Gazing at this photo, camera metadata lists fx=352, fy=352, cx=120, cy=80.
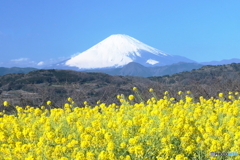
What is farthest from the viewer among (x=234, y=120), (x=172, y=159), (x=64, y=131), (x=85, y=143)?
(x=64, y=131)

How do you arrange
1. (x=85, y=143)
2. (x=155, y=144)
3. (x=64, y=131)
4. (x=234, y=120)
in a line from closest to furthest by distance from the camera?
(x=85, y=143)
(x=155, y=144)
(x=234, y=120)
(x=64, y=131)

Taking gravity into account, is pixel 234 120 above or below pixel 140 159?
above

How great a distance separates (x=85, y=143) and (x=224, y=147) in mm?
1668

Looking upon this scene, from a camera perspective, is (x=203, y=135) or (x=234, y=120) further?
(x=234, y=120)

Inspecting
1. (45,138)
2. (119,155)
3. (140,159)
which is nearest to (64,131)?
(45,138)

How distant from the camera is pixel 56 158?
422cm

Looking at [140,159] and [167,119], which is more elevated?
[167,119]

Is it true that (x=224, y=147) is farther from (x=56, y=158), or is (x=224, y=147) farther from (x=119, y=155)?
(x=56, y=158)

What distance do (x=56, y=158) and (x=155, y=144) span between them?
50.1 inches

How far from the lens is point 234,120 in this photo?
4.89 meters

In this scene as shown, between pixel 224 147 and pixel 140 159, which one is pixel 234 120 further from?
pixel 140 159

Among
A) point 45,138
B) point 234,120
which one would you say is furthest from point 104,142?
point 234,120

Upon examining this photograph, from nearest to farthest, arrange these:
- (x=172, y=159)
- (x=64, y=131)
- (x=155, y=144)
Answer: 1. (x=172, y=159)
2. (x=155, y=144)
3. (x=64, y=131)

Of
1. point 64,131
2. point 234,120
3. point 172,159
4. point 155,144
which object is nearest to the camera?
point 172,159
